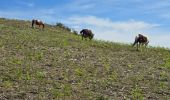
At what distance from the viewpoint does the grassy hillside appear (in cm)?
1745

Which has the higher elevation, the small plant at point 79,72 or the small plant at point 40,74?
the small plant at point 79,72

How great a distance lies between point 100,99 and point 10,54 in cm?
859

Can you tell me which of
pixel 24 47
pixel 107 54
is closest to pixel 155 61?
pixel 107 54

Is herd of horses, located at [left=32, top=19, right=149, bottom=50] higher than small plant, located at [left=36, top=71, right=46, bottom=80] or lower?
higher

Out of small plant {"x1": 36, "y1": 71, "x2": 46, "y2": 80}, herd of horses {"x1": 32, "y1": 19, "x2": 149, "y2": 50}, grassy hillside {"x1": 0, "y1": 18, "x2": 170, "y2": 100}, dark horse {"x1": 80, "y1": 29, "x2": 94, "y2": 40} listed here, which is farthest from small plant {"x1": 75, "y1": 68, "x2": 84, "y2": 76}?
dark horse {"x1": 80, "y1": 29, "x2": 94, "y2": 40}

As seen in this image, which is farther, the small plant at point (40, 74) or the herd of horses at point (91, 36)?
the herd of horses at point (91, 36)

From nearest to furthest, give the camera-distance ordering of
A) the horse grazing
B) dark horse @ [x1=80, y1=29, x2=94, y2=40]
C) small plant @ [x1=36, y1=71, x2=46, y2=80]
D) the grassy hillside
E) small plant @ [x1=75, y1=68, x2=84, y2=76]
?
the grassy hillside < small plant @ [x1=36, y1=71, x2=46, y2=80] < small plant @ [x1=75, y1=68, x2=84, y2=76] < the horse grazing < dark horse @ [x1=80, y1=29, x2=94, y2=40]

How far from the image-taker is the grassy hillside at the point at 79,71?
57.3 ft

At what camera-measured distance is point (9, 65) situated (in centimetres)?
2119

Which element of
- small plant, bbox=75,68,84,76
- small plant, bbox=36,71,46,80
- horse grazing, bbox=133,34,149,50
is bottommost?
small plant, bbox=36,71,46,80

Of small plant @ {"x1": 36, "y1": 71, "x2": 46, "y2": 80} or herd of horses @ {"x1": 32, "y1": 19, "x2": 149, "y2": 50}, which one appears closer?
small plant @ {"x1": 36, "y1": 71, "x2": 46, "y2": 80}

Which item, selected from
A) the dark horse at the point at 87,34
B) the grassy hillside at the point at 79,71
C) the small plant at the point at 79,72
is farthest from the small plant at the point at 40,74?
the dark horse at the point at 87,34

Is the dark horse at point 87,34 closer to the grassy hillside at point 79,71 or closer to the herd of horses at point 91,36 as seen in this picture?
the herd of horses at point 91,36

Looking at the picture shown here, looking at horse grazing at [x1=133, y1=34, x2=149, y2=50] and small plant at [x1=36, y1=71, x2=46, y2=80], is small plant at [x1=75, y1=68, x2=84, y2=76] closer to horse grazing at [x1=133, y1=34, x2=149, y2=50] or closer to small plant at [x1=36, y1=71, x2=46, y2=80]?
small plant at [x1=36, y1=71, x2=46, y2=80]
